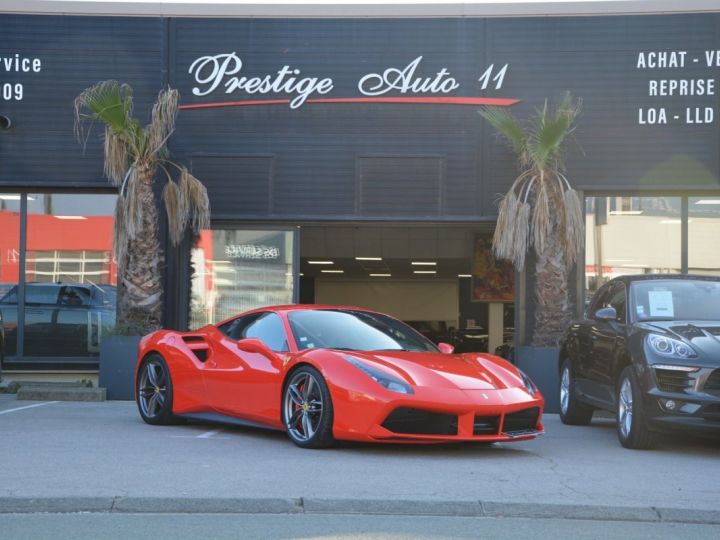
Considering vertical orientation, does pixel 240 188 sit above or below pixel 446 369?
above

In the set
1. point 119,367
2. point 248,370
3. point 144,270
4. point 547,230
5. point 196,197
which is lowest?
point 119,367

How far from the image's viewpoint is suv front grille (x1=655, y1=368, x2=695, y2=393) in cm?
921

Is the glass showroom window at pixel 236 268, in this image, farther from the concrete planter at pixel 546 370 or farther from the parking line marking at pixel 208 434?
the parking line marking at pixel 208 434

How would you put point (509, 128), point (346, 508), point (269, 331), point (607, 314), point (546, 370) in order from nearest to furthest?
1. point (346, 508)
2. point (269, 331)
3. point (607, 314)
4. point (546, 370)
5. point (509, 128)

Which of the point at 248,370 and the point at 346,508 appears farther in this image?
the point at 248,370

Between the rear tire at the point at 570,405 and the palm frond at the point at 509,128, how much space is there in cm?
391

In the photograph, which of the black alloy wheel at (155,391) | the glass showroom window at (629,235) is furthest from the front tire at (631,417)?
the glass showroom window at (629,235)

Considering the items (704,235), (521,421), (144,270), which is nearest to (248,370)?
(521,421)

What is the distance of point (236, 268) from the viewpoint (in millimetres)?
16500

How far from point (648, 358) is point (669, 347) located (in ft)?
0.64

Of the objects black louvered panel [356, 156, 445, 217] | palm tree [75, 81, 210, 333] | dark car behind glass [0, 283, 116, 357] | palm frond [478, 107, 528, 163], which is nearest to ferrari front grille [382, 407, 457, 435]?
palm tree [75, 81, 210, 333]

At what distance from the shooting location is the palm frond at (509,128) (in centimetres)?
1496

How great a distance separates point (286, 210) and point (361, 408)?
25.9 ft

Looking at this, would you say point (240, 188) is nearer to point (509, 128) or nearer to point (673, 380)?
point (509, 128)
